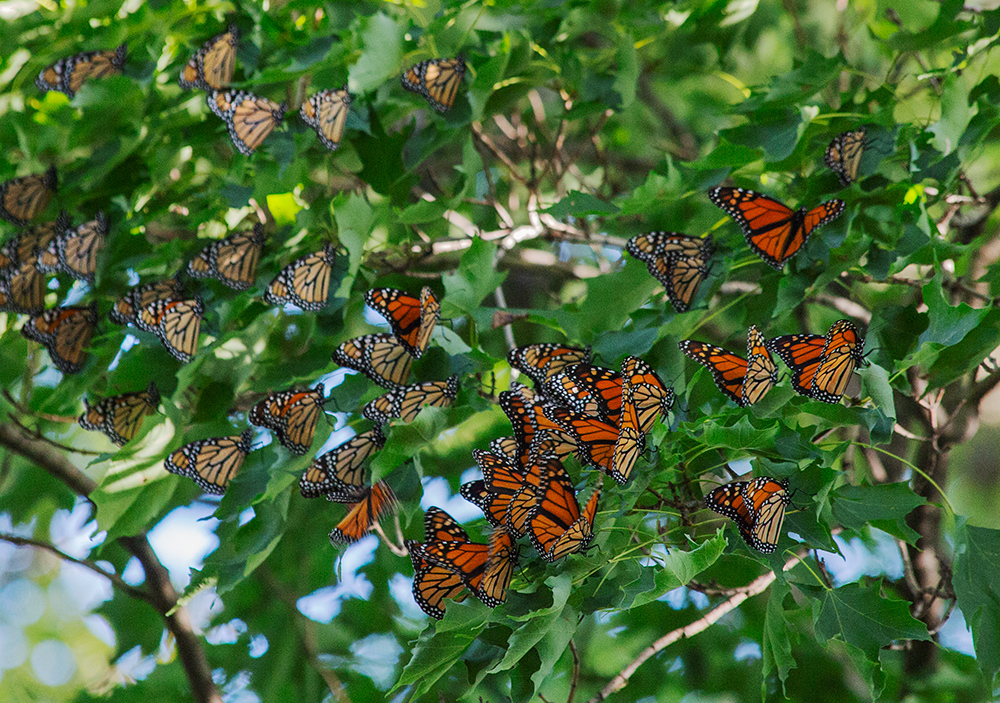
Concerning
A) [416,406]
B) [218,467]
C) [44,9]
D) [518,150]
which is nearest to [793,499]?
[416,406]

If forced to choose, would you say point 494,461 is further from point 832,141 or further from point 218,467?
point 832,141

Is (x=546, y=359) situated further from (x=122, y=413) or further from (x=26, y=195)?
(x=26, y=195)

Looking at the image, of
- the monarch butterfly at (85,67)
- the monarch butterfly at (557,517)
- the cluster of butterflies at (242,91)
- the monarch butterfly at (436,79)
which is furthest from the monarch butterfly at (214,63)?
the monarch butterfly at (557,517)

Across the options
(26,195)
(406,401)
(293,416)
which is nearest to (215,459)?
(293,416)

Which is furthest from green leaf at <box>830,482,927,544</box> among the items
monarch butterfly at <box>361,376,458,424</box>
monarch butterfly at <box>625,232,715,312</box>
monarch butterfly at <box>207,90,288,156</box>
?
monarch butterfly at <box>207,90,288,156</box>

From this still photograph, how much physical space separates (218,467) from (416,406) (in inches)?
18.1

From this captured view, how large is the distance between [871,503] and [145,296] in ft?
4.74

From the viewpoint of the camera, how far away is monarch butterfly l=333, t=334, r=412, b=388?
4.58 ft

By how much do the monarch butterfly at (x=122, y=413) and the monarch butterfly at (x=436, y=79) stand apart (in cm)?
80

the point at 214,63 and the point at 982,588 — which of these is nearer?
the point at 982,588

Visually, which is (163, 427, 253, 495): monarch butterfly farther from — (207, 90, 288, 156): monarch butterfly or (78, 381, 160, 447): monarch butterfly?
(207, 90, 288, 156): monarch butterfly

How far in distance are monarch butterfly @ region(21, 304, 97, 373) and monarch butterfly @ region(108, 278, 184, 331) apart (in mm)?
137

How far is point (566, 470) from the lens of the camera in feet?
3.63

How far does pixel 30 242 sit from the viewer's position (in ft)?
6.75
